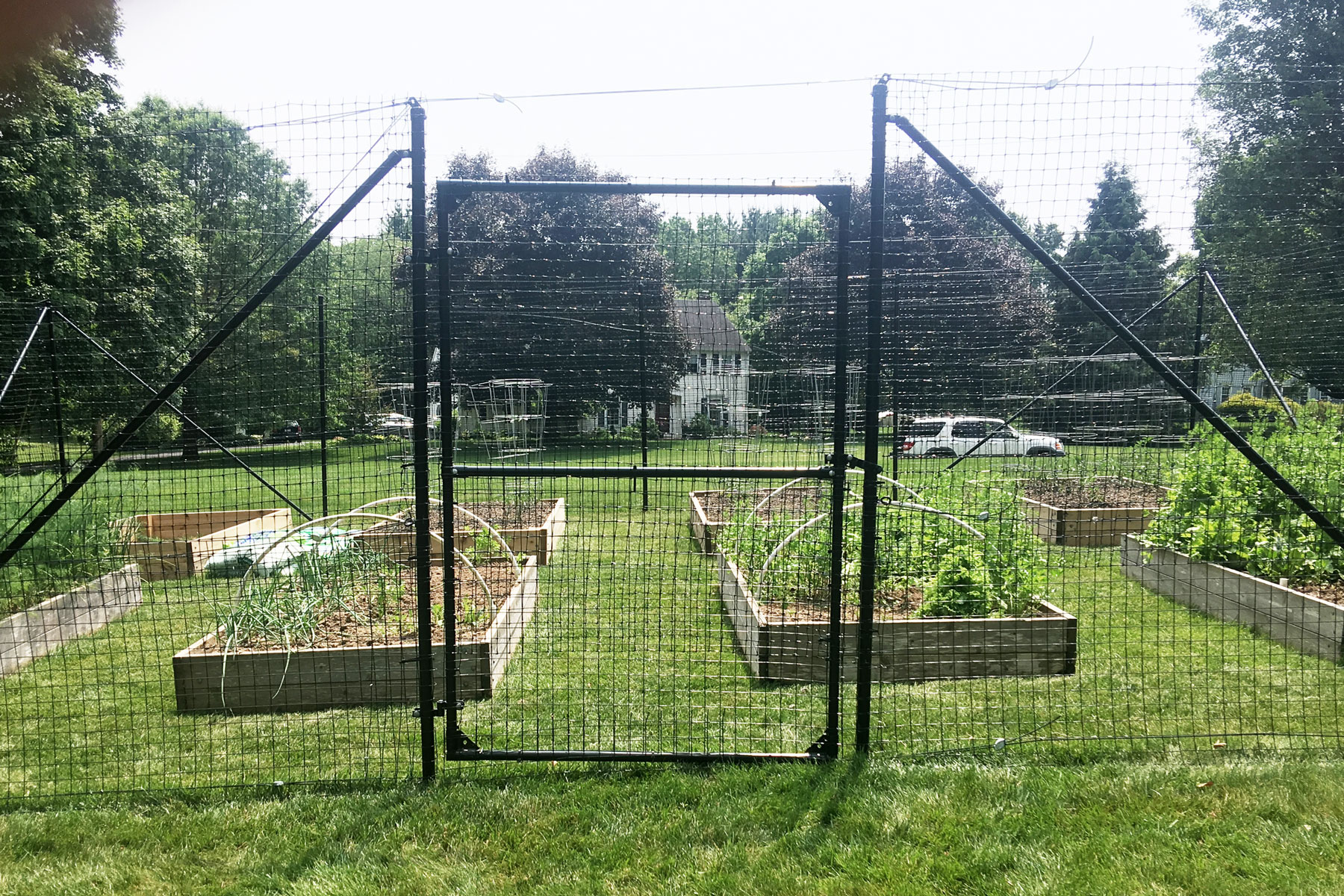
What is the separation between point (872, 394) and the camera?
333cm

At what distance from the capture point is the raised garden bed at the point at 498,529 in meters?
6.27

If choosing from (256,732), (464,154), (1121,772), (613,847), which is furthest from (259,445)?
(464,154)

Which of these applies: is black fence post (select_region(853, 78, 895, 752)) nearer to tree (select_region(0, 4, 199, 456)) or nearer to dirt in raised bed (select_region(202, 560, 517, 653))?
dirt in raised bed (select_region(202, 560, 517, 653))

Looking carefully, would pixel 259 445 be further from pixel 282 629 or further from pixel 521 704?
pixel 521 704

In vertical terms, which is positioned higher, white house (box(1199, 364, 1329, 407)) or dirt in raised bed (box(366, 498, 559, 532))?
white house (box(1199, 364, 1329, 407))

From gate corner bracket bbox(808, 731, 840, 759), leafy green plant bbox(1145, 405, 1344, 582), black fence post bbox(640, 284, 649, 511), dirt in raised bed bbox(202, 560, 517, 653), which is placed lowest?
gate corner bracket bbox(808, 731, 840, 759)

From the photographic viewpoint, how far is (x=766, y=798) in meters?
3.12

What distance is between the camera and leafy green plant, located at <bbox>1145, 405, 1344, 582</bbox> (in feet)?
16.8

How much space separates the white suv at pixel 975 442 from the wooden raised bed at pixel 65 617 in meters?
6.40

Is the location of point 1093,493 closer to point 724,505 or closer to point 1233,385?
point 724,505

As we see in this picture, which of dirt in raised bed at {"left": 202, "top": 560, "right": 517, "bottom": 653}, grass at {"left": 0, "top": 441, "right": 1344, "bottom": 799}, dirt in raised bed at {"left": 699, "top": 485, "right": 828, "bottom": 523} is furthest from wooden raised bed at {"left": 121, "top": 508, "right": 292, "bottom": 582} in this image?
dirt in raised bed at {"left": 699, "top": 485, "right": 828, "bottom": 523}

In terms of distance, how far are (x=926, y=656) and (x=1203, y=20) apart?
24337mm

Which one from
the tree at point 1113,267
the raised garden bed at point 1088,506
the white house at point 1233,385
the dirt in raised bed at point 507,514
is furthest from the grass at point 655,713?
the white house at point 1233,385

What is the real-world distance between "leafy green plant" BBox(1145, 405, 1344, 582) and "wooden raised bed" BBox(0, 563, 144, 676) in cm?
715
